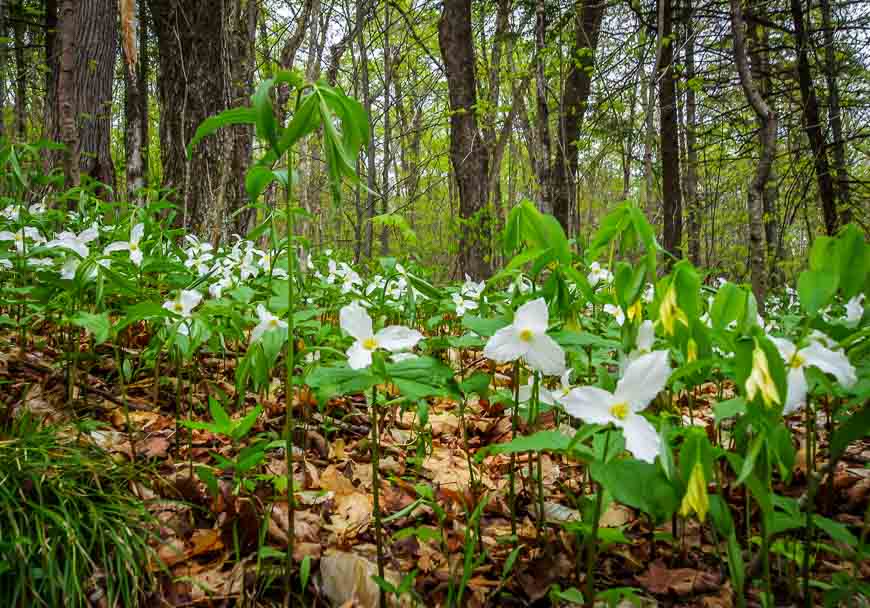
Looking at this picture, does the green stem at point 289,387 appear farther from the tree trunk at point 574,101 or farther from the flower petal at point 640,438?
the tree trunk at point 574,101

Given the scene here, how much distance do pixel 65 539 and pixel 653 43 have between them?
20.3 ft

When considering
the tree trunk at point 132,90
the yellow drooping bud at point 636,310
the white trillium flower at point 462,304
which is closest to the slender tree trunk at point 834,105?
the white trillium flower at point 462,304

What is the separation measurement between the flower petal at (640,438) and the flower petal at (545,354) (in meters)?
0.20

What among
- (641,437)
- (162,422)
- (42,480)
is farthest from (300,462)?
(641,437)

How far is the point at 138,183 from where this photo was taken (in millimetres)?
4793

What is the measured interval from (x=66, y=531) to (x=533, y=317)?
113 centimetres

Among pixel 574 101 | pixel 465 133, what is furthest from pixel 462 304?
pixel 574 101

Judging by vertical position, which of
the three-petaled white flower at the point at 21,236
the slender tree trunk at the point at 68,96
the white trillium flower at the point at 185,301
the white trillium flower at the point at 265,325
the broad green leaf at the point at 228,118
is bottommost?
the white trillium flower at the point at 265,325

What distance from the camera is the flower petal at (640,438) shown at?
0.79 m

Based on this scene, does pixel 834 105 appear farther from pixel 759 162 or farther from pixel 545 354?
pixel 545 354

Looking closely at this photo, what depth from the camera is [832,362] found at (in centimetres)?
82

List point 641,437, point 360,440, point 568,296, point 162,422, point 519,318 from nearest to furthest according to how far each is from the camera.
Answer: point 641,437
point 519,318
point 568,296
point 162,422
point 360,440

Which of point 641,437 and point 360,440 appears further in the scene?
point 360,440

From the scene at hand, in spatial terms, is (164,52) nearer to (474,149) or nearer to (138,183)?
(138,183)
